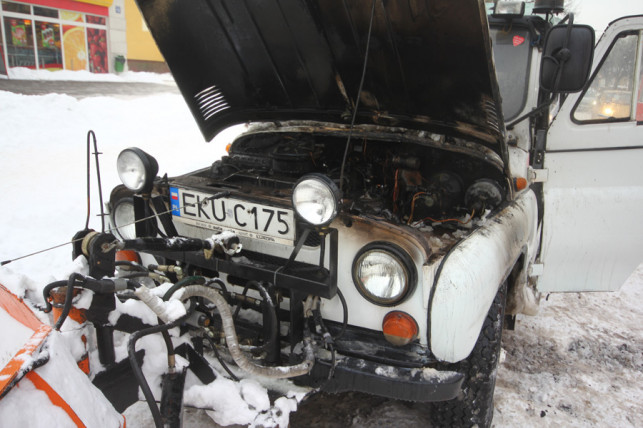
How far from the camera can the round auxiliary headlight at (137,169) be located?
265 centimetres

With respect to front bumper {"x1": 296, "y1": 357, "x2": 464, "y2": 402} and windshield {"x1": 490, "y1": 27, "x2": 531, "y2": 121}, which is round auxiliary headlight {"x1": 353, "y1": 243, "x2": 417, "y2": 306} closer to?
front bumper {"x1": 296, "y1": 357, "x2": 464, "y2": 402}

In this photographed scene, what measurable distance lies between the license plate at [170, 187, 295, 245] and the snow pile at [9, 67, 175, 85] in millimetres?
15880

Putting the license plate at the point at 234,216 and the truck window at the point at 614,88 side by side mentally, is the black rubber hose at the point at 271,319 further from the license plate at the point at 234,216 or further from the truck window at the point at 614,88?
the truck window at the point at 614,88

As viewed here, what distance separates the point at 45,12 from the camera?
60.4ft

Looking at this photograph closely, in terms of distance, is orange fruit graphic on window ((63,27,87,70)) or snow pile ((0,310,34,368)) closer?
snow pile ((0,310,34,368))

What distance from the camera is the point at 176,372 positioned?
6.64 feet

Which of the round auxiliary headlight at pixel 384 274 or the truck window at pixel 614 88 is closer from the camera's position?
the round auxiliary headlight at pixel 384 274

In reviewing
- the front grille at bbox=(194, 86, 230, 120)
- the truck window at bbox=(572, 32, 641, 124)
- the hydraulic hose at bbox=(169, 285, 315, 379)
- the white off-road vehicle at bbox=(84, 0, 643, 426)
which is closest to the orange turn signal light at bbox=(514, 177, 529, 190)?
the white off-road vehicle at bbox=(84, 0, 643, 426)

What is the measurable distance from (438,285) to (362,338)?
0.55 meters

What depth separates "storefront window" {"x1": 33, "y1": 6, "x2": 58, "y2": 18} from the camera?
59.4 feet

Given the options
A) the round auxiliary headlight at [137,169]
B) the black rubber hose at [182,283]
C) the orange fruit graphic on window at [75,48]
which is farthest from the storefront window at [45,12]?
the black rubber hose at [182,283]

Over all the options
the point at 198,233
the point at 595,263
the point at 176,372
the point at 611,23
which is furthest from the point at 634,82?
the point at 176,372

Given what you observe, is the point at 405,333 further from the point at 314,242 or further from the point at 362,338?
the point at 314,242

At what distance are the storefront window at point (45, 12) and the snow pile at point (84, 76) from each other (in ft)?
7.09
